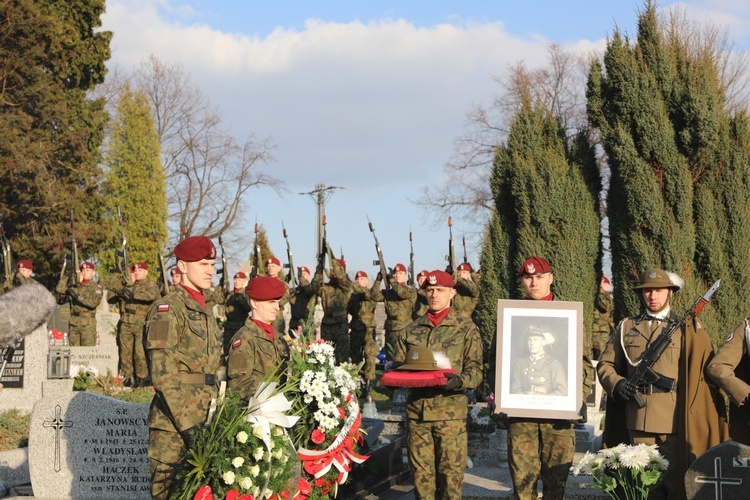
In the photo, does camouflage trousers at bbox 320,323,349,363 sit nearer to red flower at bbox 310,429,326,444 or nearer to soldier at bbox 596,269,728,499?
red flower at bbox 310,429,326,444

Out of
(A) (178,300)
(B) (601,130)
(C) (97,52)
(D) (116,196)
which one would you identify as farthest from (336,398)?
(D) (116,196)

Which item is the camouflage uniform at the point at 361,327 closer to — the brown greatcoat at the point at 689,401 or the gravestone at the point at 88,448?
the gravestone at the point at 88,448

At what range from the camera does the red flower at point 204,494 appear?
577 centimetres

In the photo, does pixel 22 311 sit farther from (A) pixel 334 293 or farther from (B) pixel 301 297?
(B) pixel 301 297

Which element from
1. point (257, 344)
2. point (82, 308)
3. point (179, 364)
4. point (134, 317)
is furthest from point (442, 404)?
point (82, 308)

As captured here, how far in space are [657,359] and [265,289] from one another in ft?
9.99

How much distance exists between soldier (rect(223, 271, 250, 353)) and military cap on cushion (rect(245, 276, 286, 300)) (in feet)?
36.0

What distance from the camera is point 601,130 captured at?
13.7 meters

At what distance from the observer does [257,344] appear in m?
7.15

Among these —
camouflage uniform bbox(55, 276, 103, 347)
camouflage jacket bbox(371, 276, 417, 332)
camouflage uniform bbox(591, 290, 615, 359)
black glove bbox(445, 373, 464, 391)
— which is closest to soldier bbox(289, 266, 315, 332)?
camouflage jacket bbox(371, 276, 417, 332)

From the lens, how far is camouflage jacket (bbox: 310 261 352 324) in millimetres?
17484

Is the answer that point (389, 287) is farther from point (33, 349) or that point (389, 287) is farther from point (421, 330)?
point (421, 330)

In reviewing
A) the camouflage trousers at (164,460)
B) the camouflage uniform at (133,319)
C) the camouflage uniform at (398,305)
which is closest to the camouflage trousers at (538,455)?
the camouflage trousers at (164,460)

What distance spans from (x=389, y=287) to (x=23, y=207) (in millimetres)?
11851
